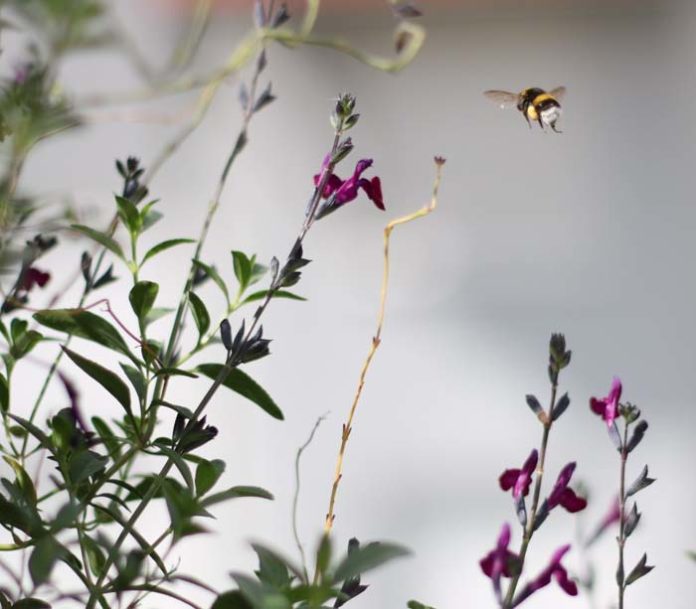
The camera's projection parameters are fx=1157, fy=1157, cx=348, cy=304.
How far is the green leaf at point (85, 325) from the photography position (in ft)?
1.72

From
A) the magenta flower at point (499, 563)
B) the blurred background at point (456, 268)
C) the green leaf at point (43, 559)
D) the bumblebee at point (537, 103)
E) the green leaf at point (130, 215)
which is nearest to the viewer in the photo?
the green leaf at point (43, 559)

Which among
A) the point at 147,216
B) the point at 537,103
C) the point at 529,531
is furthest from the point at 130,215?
the point at 537,103

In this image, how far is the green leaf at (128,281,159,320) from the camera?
55 cm

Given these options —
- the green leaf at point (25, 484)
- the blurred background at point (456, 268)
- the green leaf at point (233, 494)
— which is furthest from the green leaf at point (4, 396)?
the blurred background at point (456, 268)

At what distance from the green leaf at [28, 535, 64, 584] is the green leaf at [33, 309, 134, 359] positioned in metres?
0.13

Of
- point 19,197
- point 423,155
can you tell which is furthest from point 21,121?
point 423,155

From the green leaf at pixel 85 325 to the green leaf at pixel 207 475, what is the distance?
0.08m

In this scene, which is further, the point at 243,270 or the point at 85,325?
the point at 243,270

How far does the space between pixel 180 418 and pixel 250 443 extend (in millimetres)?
1902

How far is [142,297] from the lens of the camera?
557mm

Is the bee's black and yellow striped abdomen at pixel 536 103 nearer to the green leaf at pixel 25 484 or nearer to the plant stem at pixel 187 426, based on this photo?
the plant stem at pixel 187 426

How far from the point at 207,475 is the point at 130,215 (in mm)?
181

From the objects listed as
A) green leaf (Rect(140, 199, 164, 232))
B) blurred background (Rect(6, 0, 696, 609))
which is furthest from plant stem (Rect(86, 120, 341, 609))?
blurred background (Rect(6, 0, 696, 609))

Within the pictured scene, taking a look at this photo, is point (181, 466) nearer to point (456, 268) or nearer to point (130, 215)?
point (130, 215)
